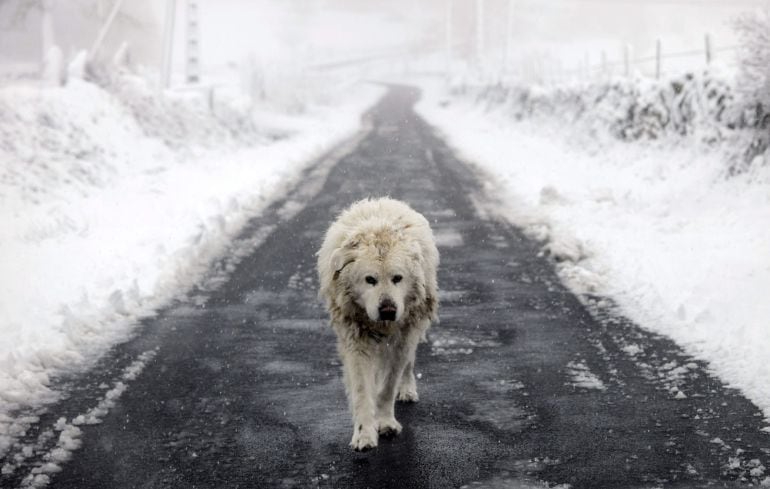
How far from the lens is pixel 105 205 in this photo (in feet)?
46.6

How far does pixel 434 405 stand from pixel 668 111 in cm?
1268

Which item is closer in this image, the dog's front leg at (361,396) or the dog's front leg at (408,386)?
the dog's front leg at (361,396)

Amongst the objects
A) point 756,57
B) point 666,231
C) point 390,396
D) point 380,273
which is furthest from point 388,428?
point 756,57

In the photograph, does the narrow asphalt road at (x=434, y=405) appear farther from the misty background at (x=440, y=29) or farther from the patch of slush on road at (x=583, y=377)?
the misty background at (x=440, y=29)

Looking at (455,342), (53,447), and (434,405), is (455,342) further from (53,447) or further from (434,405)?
(53,447)

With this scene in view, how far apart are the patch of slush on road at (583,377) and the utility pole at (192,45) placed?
2244 cm

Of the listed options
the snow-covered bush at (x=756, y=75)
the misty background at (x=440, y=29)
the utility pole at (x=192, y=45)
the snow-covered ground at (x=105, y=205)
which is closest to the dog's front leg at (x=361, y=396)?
the snow-covered ground at (x=105, y=205)

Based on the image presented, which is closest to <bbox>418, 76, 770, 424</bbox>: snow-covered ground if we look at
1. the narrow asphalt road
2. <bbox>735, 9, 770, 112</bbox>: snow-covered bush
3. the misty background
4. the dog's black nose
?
the narrow asphalt road

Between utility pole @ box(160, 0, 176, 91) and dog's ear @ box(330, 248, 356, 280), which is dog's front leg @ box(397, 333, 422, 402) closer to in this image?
dog's ear @ box(330, 248, 356, 280)

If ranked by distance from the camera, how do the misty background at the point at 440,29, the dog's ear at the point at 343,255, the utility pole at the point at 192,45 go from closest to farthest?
1. the dog's ear at the point at 343,255
2. the utility pole at the point at 192,45
3. the misty background at the point at 440,29

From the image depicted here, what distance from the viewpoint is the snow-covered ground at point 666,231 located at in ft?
24.3

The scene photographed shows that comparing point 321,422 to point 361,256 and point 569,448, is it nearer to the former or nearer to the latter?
point 361,256

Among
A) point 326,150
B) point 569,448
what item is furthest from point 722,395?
point 326,150

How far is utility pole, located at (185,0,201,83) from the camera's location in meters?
26.7
